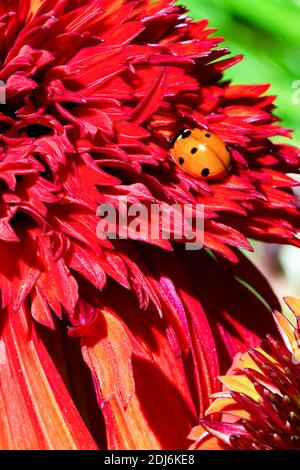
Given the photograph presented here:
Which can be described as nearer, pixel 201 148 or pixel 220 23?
pixel 201 148

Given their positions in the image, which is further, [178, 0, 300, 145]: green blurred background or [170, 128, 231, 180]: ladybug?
[178, 0, 300, 145]: green blurred background

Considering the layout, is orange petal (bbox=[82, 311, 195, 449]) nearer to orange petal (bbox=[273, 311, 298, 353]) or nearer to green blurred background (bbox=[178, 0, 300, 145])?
orange petal (bbox=[273, 311, 298, 353])

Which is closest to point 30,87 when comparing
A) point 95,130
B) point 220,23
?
point 95,130

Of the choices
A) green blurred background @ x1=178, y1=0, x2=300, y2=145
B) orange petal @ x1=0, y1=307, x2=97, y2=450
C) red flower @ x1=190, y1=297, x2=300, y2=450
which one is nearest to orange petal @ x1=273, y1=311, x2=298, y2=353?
red flower @ x1=190, y1=297, x2=300, y2=450

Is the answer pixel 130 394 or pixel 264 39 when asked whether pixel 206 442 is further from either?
pixel 264 39

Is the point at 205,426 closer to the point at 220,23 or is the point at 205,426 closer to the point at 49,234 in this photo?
the point at 49,234

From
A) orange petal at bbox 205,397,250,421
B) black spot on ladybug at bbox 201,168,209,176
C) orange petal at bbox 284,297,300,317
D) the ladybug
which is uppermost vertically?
the ladybug

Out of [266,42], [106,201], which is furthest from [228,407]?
[266,42]
